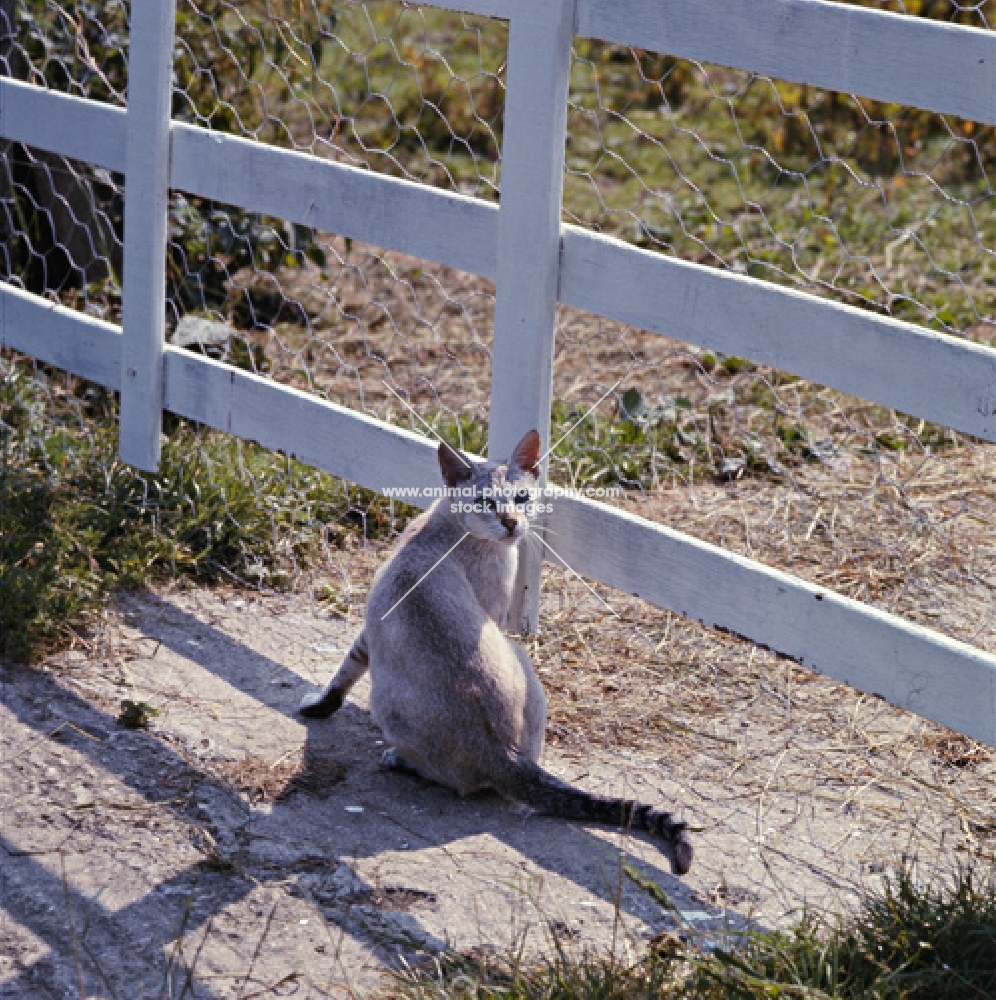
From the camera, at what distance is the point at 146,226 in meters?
4.29

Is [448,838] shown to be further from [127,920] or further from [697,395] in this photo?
[697,395]

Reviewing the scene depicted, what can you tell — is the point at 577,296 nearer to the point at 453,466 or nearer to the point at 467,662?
the point at 453,466

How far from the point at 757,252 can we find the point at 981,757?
3369 millimetres

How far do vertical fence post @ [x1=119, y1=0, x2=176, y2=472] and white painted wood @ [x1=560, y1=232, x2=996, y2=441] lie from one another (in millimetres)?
1381

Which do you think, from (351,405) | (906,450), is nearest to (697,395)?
(906,450)

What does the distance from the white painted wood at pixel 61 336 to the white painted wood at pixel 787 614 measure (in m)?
1.66

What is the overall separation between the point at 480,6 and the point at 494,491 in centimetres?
116

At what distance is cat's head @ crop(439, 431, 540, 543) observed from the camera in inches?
132

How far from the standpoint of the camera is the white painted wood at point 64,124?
14.4ft

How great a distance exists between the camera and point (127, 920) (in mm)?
2758

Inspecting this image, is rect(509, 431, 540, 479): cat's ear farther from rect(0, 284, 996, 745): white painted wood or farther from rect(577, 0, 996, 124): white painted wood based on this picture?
rect(577, 0, 996, 124): white painted wood
